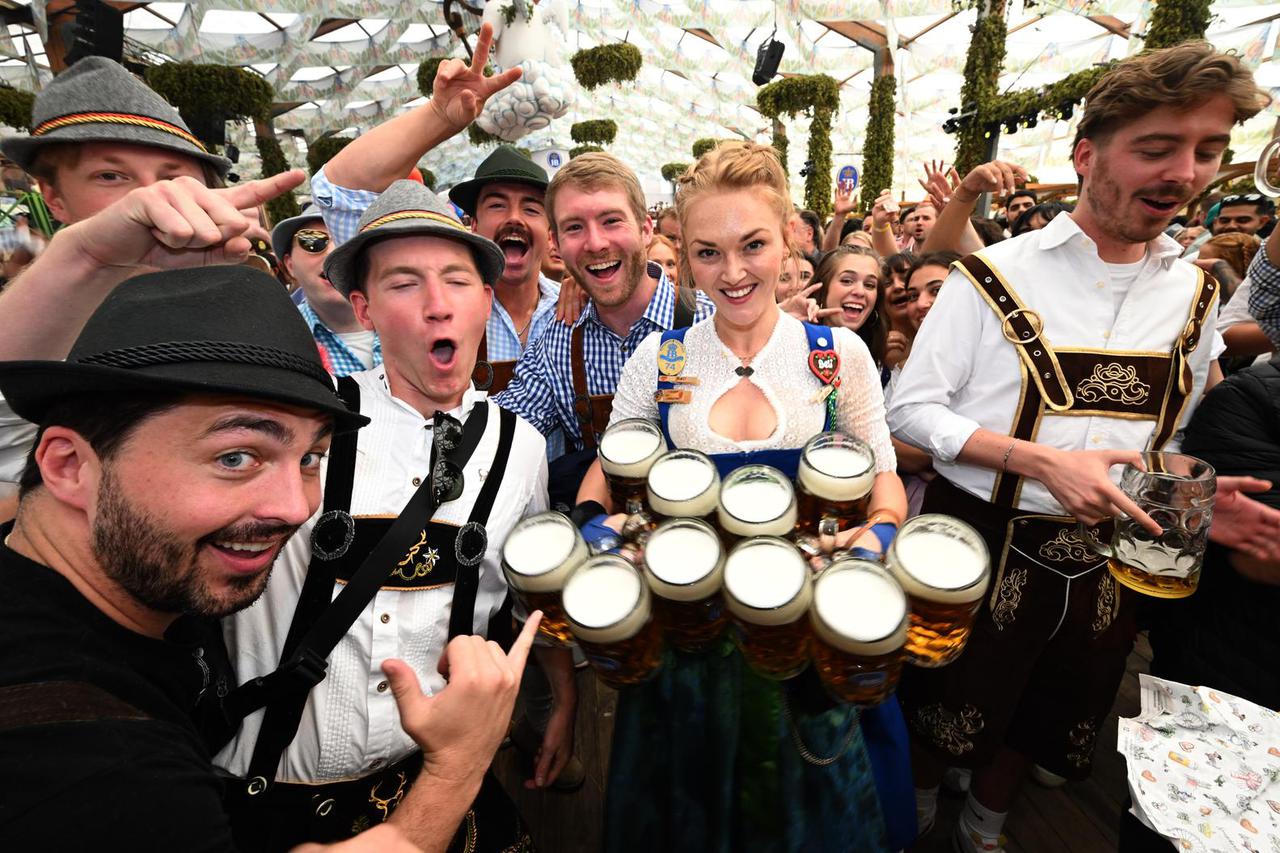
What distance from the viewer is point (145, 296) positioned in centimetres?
83

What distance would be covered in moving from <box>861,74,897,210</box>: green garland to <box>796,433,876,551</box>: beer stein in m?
9.87

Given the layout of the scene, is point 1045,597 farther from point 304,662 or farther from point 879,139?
point 879,139

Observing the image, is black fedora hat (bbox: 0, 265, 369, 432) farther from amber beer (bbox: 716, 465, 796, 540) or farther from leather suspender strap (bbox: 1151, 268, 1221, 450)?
leather suspender strap (bbox: 1151, 268, 1221, 450)

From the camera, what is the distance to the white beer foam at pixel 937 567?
85 centimetres

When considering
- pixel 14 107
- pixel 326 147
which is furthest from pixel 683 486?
pixel 326 147

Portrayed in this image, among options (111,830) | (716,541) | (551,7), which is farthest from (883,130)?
(111,830)

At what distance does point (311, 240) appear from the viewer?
7.45 ft

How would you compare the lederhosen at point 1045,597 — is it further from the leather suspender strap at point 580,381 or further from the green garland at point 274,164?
the green garland at point 274,164

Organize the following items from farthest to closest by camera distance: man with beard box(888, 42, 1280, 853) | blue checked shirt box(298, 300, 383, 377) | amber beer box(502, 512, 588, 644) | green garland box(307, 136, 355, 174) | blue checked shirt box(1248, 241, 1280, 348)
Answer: green garland box(307, 136, 355, 174)
blue checked shirt box(298, 300, 383, 377)
blue checked shirt box(1248, 241, 1280, 348)
man with beard box(888, 42, 1280, 853)
amber beer box(502, 512, 588, 644)

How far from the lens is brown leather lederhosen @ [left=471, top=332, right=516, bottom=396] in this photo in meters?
2.35

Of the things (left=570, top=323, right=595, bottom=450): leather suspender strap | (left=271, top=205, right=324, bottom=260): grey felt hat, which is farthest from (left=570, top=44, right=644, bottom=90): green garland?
(left=570, top=323, right=595, bottom=450): leather suspender strap

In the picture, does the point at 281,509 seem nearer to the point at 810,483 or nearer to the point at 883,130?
the point at 810,483

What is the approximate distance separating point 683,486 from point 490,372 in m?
1.49

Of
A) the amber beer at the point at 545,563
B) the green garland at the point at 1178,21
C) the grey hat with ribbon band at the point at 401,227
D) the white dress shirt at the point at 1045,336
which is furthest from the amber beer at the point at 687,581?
the green garland at the point at 1178,21
